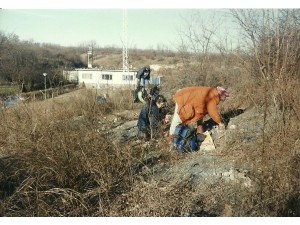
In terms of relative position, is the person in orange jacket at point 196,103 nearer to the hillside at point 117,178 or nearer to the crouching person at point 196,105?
the crouching person at point 196,105

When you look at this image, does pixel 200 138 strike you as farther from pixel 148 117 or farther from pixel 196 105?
pixel 148 117

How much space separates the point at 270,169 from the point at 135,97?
692cm

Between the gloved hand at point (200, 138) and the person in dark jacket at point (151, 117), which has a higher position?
the person in dark jacket at point (151, 117)

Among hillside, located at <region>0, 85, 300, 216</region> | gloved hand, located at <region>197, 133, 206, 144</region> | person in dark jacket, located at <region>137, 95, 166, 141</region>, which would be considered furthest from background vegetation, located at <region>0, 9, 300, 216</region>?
person in dark jacket, located at <region>137, 95, 166, 141</region>

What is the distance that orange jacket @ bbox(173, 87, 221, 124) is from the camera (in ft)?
17.1

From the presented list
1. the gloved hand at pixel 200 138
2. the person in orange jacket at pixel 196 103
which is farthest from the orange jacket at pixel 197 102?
the gloved hand at pixel 200 138

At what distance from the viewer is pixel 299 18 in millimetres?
5453

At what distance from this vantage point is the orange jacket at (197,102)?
5203 mm

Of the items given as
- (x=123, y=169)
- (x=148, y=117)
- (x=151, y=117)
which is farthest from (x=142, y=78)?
(x=123, y=169)

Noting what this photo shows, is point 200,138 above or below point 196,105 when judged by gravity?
below

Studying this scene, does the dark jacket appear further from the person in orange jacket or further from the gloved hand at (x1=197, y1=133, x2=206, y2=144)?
the gloved hand at (x1=197, y1=133, x2=206, y2=144)

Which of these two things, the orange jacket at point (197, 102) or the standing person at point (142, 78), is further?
the standing person at point (142, 78)

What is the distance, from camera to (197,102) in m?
5.23

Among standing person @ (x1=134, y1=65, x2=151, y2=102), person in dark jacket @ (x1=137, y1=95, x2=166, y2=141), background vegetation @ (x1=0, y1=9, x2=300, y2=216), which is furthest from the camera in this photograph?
standing person @ (x1=134, y1=65, x2=151, y2=102)
